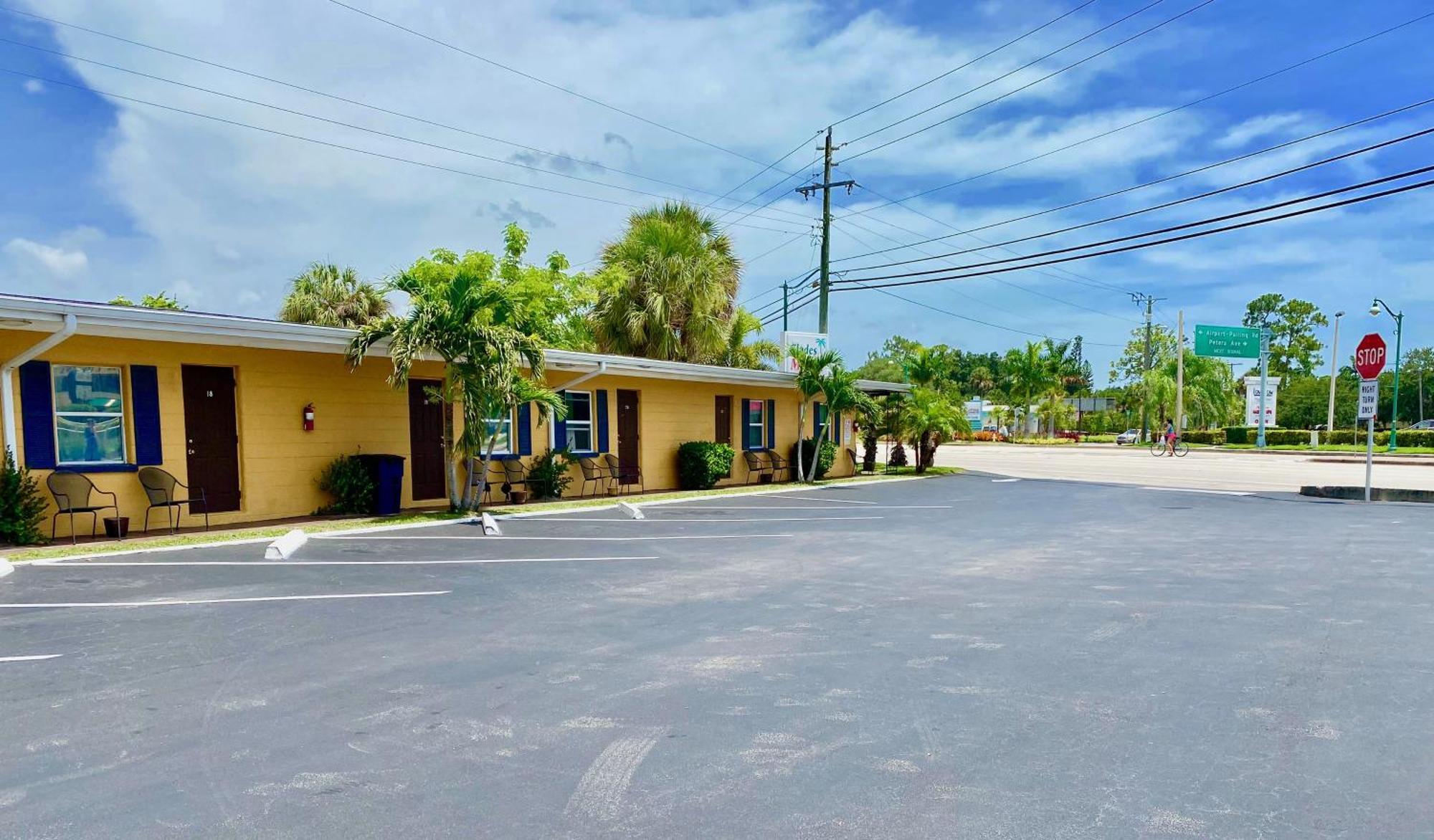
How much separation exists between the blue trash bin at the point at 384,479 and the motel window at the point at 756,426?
977cm

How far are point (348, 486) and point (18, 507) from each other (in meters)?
4.00

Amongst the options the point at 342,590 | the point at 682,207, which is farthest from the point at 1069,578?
the point at 682,207

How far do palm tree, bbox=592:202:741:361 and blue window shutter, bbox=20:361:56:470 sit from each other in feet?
43.0

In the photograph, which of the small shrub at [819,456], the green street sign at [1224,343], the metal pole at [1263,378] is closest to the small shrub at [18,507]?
the small shrub at [819,456]

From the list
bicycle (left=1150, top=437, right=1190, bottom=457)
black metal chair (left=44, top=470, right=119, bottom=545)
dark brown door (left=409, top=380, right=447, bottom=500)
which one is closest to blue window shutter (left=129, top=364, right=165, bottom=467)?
black metal chair (left=44, top=470, right=119, bottom=545)

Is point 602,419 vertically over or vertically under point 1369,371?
under

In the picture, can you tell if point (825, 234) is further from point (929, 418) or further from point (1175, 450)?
point (1175, 450)

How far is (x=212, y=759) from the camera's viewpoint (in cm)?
380

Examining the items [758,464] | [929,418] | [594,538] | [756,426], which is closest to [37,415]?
[594,538]

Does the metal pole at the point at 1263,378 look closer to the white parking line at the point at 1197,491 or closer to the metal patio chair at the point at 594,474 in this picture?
the white parking line at the point at 1197,491

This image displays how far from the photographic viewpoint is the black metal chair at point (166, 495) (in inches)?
425

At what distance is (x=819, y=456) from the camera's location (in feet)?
71.9

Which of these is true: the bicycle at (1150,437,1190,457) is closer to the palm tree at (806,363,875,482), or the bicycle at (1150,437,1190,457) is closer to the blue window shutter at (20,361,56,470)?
the palm tree at (806,363,875,482)

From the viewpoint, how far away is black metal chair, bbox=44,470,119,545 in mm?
10039
